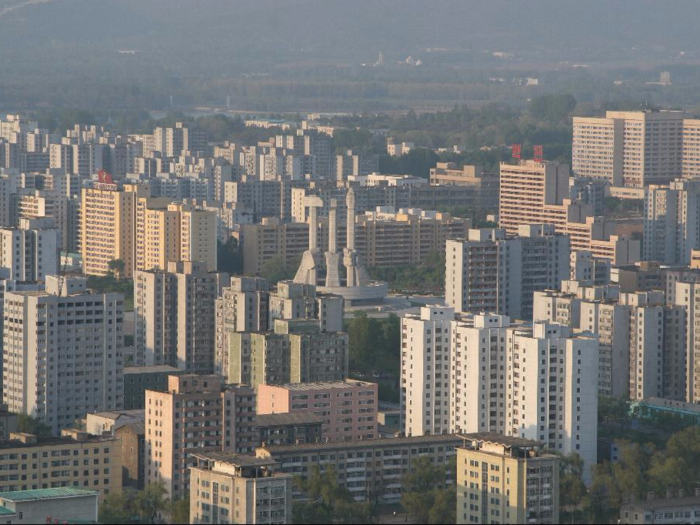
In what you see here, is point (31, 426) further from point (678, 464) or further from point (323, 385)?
point (678, 464)

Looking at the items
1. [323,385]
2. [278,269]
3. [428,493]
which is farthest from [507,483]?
[278,269]

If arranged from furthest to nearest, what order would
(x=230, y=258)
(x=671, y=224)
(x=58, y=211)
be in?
(x=58, y=211) < (x=671, y=224) < (x=230, y=258)

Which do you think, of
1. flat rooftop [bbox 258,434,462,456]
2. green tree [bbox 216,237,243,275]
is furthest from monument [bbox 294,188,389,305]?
flat rooftop [bbox 258,434,462,456]

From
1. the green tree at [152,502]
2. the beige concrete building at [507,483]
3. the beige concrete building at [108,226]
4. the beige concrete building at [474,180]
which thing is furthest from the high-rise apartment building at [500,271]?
the beige concrete building at [474,180]

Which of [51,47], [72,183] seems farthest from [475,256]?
[51,47]

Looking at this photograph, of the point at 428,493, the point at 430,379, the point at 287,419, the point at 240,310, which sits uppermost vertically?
the point at 240,310

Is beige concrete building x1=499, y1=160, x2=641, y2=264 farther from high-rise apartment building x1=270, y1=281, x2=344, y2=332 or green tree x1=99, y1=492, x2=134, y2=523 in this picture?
green tree x1=99, y1=492, x2=134, y2=523
